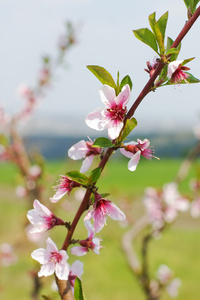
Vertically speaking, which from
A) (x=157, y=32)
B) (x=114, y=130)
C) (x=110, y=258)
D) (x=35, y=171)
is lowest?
(x=110, y=258)

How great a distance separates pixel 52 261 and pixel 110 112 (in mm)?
242

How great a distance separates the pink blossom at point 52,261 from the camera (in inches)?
20.9

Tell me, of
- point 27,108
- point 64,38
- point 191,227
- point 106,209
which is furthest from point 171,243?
point 106,209

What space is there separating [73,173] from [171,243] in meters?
6.33

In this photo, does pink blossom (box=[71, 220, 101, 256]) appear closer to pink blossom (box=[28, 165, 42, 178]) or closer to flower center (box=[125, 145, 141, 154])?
flower center (box=[125, 145, 141, 154])

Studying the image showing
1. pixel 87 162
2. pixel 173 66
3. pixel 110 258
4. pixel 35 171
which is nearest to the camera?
pixel 173 66

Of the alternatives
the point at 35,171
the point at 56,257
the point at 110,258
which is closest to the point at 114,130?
the point at 56,257

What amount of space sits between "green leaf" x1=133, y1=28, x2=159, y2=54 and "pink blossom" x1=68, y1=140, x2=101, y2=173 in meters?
0.18

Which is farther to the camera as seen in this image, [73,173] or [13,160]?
[13,160]

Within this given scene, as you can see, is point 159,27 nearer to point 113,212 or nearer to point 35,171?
point 113,212

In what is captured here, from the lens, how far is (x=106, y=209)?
0.56 meters

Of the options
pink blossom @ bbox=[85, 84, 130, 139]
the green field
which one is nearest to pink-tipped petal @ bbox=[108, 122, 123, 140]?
pink blossom @ bbox=[85, 84, 130, 139]

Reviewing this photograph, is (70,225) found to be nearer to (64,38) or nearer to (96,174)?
(96,174)

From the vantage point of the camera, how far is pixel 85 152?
0.60m
